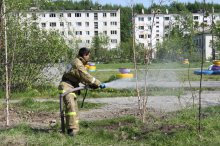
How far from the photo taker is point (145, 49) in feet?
27.5

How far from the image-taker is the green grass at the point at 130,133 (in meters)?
6.77

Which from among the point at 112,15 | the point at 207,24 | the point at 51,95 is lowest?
the point at 51,95

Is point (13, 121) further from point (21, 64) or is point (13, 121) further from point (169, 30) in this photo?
point (21, 64)

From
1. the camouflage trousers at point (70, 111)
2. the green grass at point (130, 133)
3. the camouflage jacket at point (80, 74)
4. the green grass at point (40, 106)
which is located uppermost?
the camouflage jacket at point (80, 74)

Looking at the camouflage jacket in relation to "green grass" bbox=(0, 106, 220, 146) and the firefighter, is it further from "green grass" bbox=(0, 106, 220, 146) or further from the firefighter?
"green grass" bbox=(0, 106, 220, 146)

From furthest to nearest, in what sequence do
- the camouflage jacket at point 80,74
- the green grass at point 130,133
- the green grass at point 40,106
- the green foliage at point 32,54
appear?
the green foliage at point 32,54 < the green grass at point 40,106 < the camouflage jacket at point 80,74 < the green grass at point 130,133

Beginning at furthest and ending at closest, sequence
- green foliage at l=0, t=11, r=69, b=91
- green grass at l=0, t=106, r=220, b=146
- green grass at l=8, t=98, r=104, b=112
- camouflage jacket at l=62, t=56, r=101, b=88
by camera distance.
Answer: green foliage at l=0, t=11, r=69, b=91 < green grass at l=8, t=98, r=104, b=112 < camouflage jacket at l=62, t=56, r=101, b=88 < green grass at l=0, t=106, r=220, b=146

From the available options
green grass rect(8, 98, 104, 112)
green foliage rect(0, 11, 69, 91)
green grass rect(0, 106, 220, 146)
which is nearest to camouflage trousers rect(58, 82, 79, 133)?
green grass rect(0, 106, 220, 146)

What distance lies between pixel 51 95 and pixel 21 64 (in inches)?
68.4

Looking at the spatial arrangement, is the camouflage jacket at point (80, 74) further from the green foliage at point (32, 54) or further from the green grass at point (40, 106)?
the green foliage at point (32, 54)

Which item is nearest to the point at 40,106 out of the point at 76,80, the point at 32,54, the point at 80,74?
the point at 76,80

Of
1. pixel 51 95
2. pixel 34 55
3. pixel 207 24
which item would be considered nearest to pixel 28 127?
pixel 207 24

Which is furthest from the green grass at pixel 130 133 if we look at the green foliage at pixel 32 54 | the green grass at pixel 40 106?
the green foliage at pixel 32 54

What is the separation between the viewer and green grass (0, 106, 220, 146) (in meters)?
6.77
